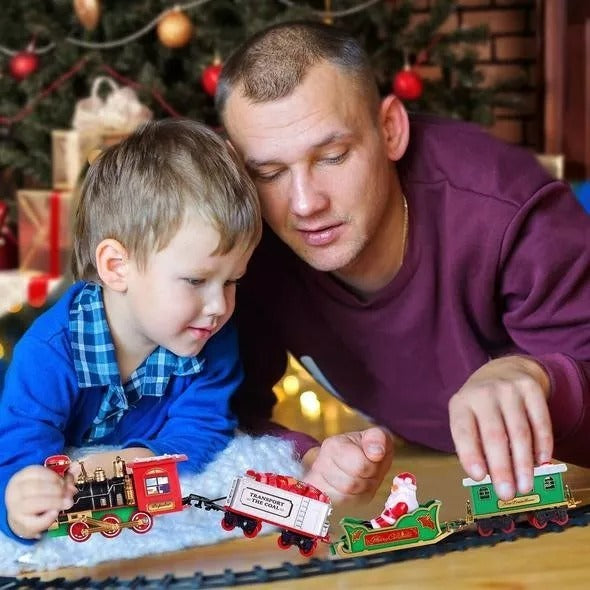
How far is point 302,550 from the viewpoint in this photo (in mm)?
501

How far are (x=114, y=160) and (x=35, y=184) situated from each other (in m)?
1.58

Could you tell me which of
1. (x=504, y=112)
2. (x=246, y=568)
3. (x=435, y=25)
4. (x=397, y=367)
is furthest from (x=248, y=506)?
(x=504, y=112)

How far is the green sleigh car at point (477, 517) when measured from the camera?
1.64 ft

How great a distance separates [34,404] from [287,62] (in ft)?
0.87

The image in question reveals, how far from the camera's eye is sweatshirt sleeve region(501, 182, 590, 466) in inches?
26.8

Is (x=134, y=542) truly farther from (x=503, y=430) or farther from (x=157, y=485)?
(x=503, y=430)

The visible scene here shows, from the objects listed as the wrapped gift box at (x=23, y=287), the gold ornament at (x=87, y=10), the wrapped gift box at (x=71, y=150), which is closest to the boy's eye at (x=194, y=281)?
the wrapped gift box at (x=71, y=150)

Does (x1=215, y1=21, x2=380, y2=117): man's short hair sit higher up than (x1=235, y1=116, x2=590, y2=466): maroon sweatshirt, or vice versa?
(x1=215, y1=21, x2=380, y2=117): man's short hair

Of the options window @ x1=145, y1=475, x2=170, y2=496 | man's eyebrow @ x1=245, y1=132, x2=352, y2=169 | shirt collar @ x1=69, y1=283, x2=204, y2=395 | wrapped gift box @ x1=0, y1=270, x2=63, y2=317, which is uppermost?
man's eyebrow @ x1=245, y1=132, x2=352, y2=169

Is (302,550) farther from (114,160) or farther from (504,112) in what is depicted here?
(504,112)

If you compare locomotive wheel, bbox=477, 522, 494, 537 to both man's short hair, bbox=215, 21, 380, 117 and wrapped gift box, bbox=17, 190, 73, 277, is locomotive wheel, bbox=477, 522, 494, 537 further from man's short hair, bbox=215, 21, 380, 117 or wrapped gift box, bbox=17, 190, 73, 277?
wrapped gift box, bbox=17, 190, 73, 277

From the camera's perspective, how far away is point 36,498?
19.2 inches

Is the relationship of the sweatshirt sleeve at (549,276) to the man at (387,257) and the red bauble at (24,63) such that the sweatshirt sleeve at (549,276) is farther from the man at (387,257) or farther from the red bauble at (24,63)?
the red bauble at (24,63)

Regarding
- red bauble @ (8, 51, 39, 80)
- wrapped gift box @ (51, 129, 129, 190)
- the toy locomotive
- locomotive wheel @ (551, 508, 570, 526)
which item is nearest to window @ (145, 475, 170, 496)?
the toy locomotive
